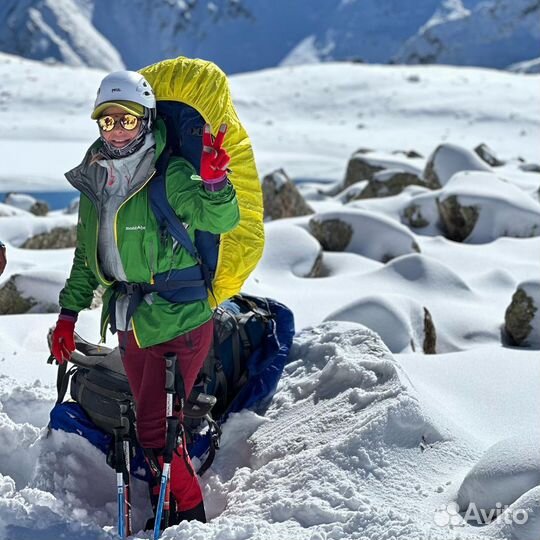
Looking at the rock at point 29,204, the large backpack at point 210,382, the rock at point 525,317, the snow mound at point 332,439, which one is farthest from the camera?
the rock at point 29,204

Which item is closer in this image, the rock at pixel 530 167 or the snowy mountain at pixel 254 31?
the rock at pixel 530 167

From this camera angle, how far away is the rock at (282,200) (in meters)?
11.0

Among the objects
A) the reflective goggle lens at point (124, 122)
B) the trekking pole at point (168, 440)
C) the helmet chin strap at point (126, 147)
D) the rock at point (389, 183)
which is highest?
the reflective goggle lens at point (124, 122)

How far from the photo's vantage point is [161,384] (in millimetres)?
3268

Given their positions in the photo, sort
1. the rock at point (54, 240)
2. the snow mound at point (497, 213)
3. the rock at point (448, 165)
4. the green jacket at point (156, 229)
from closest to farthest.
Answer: the green jacket at point (156, 229) → the rock at point (54, 240) → the snow mound at point (497, 213) → the rock at point (448, 165)

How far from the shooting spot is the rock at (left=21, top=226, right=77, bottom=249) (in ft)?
28.9

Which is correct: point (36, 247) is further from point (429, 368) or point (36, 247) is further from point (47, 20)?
point (47, 20)

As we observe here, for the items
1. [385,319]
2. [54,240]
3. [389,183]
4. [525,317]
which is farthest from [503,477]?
[389,183]

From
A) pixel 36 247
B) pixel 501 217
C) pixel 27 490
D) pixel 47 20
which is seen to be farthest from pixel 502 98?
pixel 47 20

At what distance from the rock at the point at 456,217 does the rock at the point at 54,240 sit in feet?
13.3

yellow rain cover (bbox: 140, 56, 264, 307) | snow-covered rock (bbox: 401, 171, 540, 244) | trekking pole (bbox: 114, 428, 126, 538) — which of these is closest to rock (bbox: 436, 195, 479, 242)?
snow-covered rock (bbox: 401, 171, 540, 244)

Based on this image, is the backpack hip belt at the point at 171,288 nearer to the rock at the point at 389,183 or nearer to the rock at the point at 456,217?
the rock at the point at 456,217

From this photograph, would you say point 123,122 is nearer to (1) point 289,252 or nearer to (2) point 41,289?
(2) point 41,289

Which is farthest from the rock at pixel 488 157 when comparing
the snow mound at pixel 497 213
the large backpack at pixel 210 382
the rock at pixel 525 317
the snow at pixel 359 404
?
the large backpack at pixel 210 382
